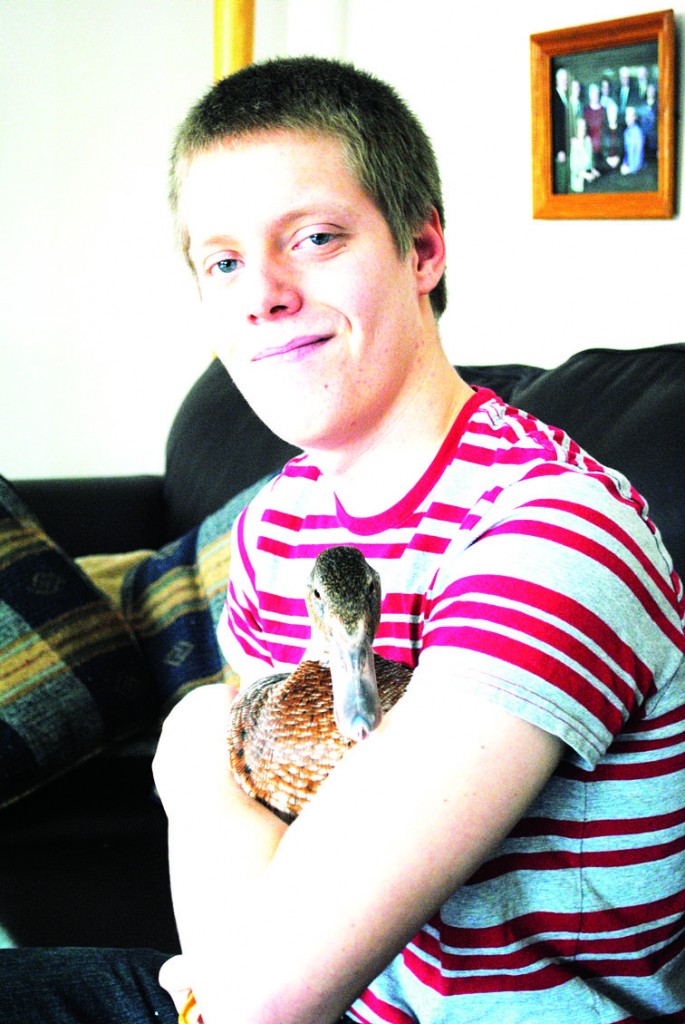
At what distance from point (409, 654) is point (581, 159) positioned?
1.53 metres

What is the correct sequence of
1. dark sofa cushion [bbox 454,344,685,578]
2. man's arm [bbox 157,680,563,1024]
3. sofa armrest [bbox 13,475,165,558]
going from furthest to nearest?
sofa armrest [bbox 13,475,165,558]
dark sofa cushion [bbox 454,344,685,578]
man's arm [bbox 157,680,563,1024]

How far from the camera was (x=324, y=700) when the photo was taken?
0.72 metres

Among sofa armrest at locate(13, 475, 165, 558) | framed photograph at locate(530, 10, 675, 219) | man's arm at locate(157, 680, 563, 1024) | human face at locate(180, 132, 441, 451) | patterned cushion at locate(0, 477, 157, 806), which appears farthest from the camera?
sofa armrest at locate(13, 475, 165, 558)

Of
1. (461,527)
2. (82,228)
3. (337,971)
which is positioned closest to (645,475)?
(461,527)

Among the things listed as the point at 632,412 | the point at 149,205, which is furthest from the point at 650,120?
the point at 149,205

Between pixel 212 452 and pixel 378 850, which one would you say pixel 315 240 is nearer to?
pixel 378 850

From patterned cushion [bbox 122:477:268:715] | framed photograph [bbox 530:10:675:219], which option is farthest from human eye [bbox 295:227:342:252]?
framed photograph [bbox 530:10:675:219]

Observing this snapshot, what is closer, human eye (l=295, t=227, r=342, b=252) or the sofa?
human eye (l=295, t=227, r=342, b=252)

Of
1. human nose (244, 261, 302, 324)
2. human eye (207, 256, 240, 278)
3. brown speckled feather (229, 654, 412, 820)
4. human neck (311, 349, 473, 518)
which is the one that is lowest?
brown speckled feather (229, 654, 412, 820)

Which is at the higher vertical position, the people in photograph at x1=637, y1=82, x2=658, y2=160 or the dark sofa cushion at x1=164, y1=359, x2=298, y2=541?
the people in photograph at x1=637, y1=82, x2=658, y2=160

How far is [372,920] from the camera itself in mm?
638

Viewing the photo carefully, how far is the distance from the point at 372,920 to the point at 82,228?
2.50 metres

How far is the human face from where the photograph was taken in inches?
33.4

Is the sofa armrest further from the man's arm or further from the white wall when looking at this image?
the man's arm
